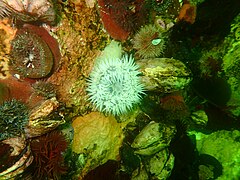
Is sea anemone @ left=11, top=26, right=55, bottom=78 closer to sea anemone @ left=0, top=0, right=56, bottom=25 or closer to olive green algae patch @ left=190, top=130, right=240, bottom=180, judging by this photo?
sea anemone @ left=0, top=0, right=56, bottom=25

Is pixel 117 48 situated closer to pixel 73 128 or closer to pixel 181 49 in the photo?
pixel 181 49

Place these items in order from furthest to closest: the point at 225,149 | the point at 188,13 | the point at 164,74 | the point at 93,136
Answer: the point at 225,149 → the point at 93,136 → the point at 188,13 → the point at 164,74

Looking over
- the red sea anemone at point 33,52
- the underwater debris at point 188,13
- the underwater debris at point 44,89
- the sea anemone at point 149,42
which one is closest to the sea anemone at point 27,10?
the red sea anemone at point 33,52

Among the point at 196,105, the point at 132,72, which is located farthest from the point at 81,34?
the point at 196,105

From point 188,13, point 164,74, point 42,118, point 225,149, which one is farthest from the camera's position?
point 225,149

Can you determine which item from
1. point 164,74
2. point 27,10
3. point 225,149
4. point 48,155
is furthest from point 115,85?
point 225,149

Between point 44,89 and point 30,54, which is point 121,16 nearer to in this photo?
point 30,54
